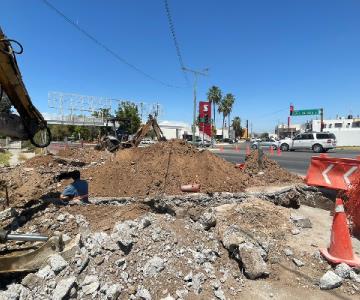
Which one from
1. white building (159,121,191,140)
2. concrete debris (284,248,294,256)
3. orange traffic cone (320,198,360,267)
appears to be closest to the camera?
orange traffic cone (320,198,360,267)

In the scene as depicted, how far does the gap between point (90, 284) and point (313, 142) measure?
3294 centimetres

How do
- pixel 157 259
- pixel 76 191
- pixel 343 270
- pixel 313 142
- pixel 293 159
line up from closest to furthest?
pixel 157 259 → pixel 343 270 → pixel 76 191 → pixel 293 159 → pixel 313 142

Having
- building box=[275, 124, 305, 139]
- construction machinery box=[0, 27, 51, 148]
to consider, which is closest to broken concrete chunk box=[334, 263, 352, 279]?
construction machinery box=[0, 27, 51, 148]

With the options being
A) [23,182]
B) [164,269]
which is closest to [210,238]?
[164,269]

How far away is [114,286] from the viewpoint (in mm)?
4531

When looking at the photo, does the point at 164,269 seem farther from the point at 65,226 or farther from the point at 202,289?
the point at 65,226

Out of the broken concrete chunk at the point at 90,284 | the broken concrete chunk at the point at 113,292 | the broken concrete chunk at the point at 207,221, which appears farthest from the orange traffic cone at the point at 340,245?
the broken concrete chunk at the point at 90,284

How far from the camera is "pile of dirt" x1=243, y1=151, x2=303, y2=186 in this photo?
11.4 metres

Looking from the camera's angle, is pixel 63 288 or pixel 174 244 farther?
pixel 174 244

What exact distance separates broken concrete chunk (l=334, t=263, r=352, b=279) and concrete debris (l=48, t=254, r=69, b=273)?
3691mm

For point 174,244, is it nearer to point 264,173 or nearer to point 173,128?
point 264,173

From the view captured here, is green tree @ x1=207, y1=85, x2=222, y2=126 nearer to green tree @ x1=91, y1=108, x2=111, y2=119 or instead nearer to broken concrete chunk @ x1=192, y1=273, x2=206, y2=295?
green tree @ x1=91, y1=108, x2=111, y2=119

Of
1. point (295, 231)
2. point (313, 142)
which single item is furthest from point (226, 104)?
point (295, 231)

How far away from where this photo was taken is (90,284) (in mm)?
4570
